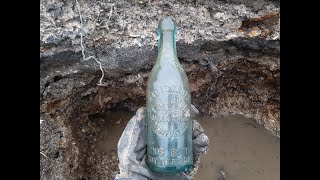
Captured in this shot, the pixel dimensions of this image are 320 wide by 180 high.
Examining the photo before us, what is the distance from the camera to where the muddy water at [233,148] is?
2955 mm

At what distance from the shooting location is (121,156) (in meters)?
2.08

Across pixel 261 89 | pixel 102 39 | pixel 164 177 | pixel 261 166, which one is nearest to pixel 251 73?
pixel 261 89

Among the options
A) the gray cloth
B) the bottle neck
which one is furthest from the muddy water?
the bottle neck

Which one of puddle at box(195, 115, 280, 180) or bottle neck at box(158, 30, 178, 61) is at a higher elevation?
bottle neck at box(158, 30, 178, 61)

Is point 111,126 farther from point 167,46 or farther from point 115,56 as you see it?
point 167,46

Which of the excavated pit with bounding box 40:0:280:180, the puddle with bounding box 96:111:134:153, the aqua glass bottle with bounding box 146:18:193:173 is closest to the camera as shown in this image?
the aqua glass bottle with bounding box 146:18:193:173

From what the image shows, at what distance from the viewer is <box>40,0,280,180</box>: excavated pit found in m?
2.62

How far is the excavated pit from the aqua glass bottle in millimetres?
638

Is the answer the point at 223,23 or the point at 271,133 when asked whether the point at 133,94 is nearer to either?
the point at 223,23

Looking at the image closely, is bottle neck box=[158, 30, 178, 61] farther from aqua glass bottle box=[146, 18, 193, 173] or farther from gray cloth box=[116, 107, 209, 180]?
gray cloth box=[116, 107, 209, 180]

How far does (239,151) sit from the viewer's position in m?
3.01

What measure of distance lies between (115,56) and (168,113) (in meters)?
0.77

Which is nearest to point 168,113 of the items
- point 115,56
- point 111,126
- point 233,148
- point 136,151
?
point 136,151

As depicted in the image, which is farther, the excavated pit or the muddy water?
the muddy water
